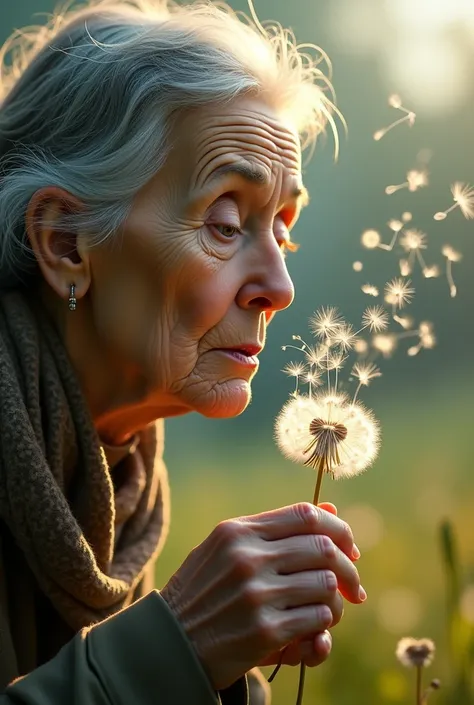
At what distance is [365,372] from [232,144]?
410 millimetres

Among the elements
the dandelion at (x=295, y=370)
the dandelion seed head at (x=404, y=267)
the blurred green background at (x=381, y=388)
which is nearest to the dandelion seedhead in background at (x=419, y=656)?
the dandelion at (x=295, y=370)

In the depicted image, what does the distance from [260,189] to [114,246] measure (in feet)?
0.76

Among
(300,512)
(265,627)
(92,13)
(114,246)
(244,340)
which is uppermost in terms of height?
(92,13)

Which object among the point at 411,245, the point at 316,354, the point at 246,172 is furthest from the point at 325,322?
the point at 246,172

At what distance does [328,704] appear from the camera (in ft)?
7.52

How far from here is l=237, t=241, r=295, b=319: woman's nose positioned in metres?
1.36

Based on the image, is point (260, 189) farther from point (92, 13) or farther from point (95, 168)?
point (92, 13)

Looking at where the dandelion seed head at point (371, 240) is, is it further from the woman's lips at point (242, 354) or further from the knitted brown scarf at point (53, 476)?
the knitted brown scarf at point (53, 476)

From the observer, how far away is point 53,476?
53.6 inches

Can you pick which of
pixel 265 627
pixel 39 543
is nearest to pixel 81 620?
pixel 39 543

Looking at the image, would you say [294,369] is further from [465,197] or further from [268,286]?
[465,197]

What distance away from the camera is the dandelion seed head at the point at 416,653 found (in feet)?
4.00

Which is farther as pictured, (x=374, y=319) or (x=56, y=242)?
(x=56, y=242)

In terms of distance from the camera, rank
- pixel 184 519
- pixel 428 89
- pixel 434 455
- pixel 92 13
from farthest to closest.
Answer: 1. pixel 184 519
2. pixel 434 455
3. pixel 428 89
4. pixel 92 13
